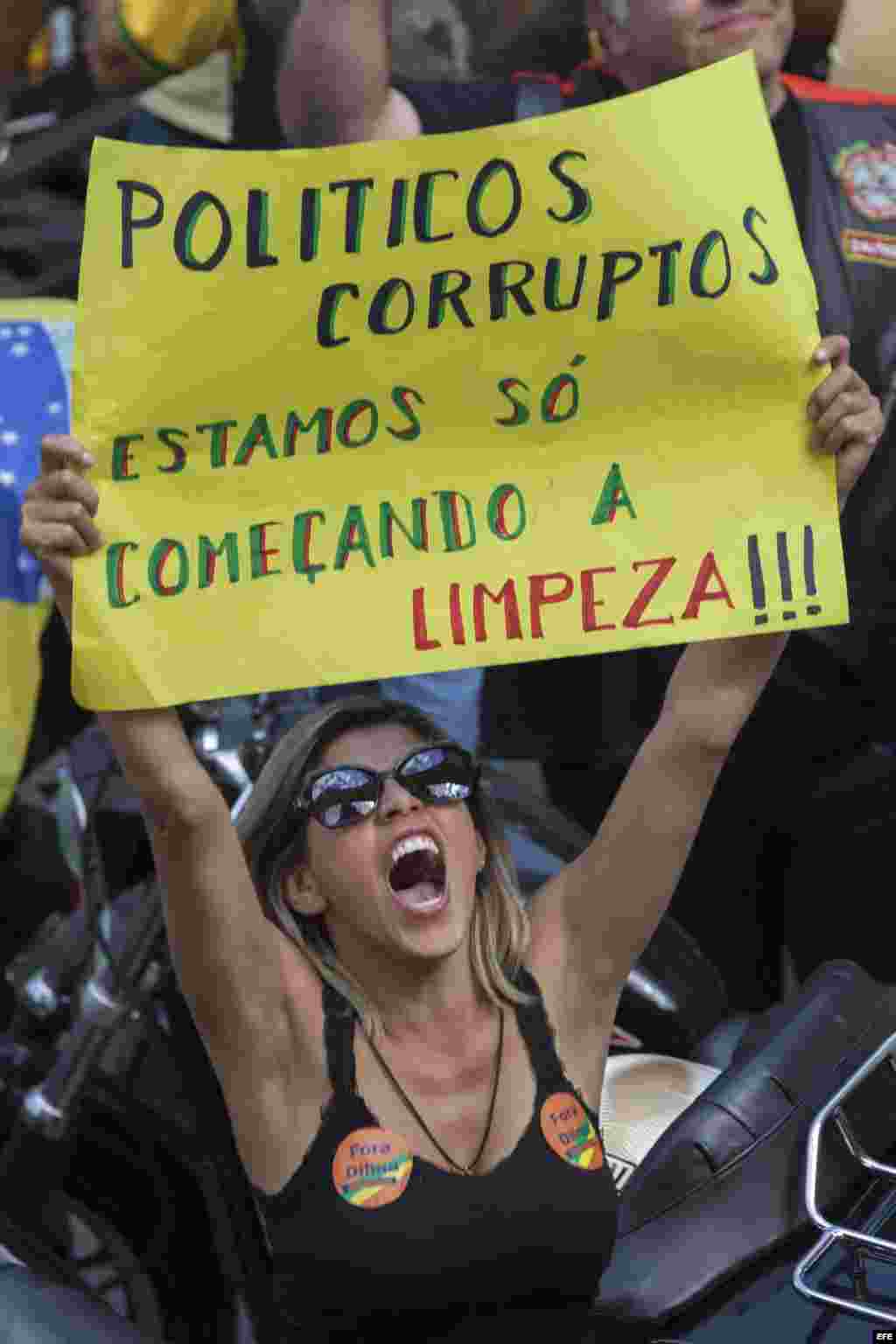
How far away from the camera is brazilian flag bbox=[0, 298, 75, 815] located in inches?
165

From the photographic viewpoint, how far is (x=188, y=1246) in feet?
12.8

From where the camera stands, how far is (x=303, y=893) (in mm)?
2857

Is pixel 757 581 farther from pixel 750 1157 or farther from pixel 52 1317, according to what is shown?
pixel 52 1317

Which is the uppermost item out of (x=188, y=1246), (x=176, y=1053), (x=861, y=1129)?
(x=861, y=1129)

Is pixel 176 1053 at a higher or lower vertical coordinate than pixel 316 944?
lower

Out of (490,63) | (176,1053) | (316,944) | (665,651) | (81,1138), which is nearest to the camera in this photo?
(316,944)

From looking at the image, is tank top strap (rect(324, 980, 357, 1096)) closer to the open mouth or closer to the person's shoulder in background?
the open mouth

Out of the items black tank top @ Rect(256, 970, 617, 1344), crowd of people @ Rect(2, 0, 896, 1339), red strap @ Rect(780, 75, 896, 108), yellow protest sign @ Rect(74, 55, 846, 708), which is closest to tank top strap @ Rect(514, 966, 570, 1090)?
crowd of people @ Rect(2, 0, 896, 1339)

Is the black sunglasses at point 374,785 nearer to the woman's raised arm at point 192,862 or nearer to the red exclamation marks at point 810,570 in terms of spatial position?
the woman's raised arm at point 192,862

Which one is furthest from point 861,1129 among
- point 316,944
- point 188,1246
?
point 188,1246

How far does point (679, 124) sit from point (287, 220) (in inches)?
18.6

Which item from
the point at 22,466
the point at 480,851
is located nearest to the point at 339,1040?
the point at 480,851

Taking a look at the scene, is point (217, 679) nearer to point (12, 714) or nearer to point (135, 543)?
point (135, 543)

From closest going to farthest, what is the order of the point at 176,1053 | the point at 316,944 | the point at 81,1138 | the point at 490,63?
the point at 316,944 < the point at 176,1053 < the point at 81,1138 < the point at 490,63
